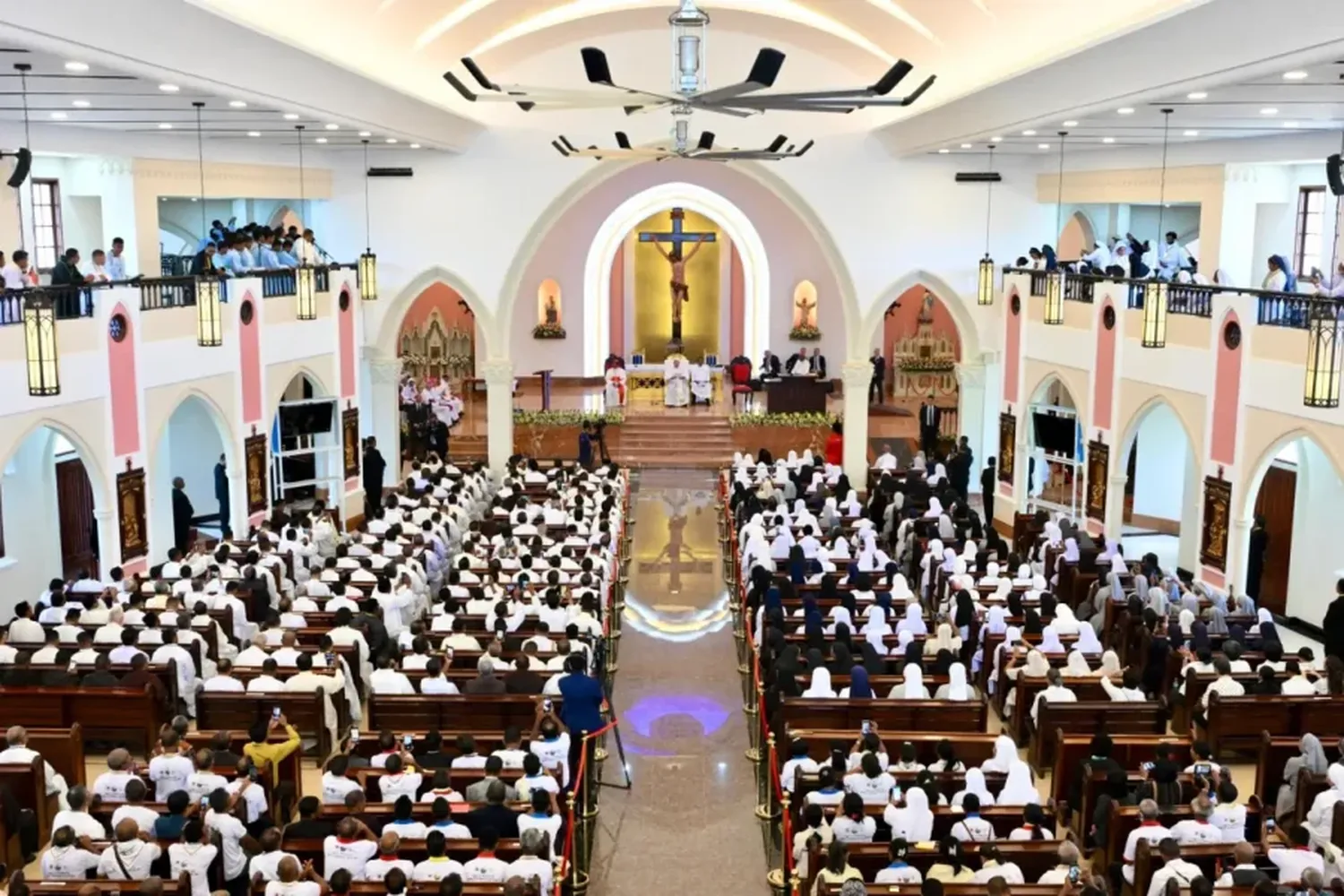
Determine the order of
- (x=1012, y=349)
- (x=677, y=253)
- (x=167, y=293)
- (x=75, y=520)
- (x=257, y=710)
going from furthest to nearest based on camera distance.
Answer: (x=677, y=253)
(x=1012, y=349)
(x=75, y=520)
(x=167, y=293)
(x=257, y=710)

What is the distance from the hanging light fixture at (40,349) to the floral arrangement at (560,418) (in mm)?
16500

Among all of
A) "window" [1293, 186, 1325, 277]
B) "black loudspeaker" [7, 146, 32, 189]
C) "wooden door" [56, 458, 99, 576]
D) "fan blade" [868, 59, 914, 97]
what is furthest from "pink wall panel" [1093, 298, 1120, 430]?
"wooden door" [56, 458, 99, 576]

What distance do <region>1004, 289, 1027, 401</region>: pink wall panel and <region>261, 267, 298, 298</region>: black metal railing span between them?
1285cm

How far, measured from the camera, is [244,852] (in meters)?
9.93

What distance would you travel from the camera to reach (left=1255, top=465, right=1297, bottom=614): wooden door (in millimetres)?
19469

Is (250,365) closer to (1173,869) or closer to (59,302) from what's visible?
(59,302)

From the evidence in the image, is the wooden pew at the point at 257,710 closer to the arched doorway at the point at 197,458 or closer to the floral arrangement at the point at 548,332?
the arched doorway at the point at 197,458

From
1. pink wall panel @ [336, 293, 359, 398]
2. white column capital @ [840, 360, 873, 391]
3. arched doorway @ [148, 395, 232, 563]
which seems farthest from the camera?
white column capital @ [840, 360, 873, 391]

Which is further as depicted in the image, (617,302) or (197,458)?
(617,302)

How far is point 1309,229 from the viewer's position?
22.2 m

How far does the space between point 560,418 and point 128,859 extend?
20473mm

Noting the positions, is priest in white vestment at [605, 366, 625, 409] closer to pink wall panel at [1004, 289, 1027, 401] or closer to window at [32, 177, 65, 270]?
pink wall panel at [1004, 289, 1027, 401]

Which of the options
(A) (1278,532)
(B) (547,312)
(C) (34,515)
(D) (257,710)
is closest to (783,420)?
(B) (547,312)

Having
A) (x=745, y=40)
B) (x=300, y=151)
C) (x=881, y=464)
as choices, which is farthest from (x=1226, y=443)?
(x=300, y=151)
